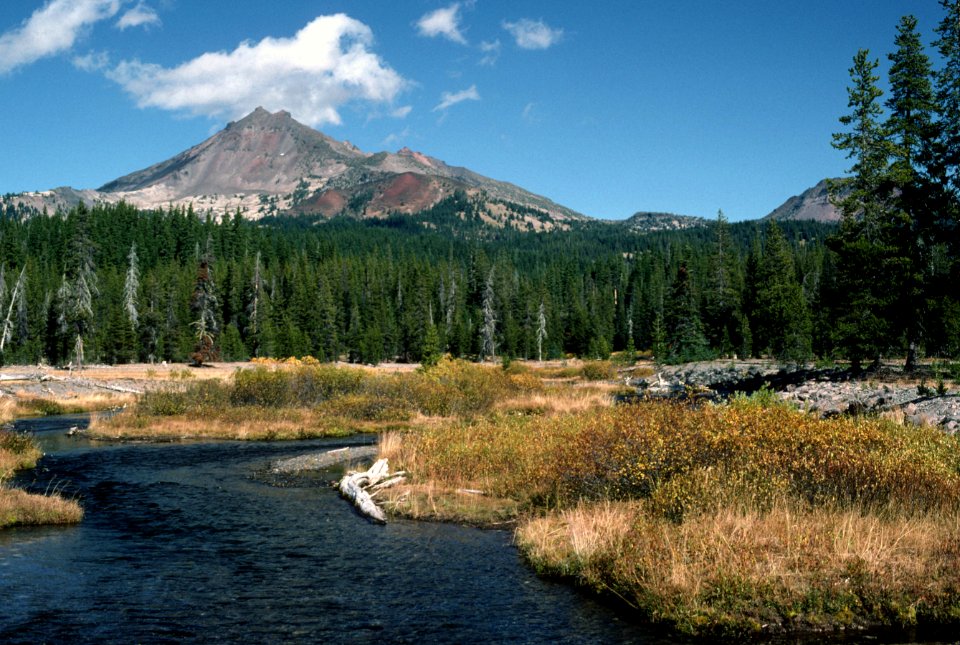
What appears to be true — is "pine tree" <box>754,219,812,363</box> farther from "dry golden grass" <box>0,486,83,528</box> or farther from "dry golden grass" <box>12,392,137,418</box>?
"dry golden grass" <box>0,486,83,528</box>

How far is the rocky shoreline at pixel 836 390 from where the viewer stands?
25344 millimetres

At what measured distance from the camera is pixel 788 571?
10734 mm

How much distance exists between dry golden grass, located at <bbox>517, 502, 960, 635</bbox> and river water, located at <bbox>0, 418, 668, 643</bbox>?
2.66ft

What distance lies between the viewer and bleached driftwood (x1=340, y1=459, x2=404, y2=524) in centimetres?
1937

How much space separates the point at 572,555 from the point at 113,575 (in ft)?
30.0

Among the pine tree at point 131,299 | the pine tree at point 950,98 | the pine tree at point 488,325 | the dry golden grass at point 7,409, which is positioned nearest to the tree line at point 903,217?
the pine tree at point 950,98

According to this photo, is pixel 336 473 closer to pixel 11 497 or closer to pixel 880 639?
pixel 11 497

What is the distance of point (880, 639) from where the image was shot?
998 cm

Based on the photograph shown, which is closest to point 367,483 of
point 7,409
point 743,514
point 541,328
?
point 743,514

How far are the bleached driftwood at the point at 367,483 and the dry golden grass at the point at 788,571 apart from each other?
8.64 meters

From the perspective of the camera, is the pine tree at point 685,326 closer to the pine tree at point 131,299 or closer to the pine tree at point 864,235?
the pine tree at point 864,235

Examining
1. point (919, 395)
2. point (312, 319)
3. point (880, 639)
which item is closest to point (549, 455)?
point (880, 639)

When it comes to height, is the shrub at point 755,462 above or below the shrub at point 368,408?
above

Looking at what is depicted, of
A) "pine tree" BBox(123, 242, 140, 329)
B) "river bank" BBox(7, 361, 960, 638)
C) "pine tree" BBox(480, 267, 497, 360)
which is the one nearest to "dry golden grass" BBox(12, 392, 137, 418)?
"river bank" BBox(7, 361, 960, 638)
